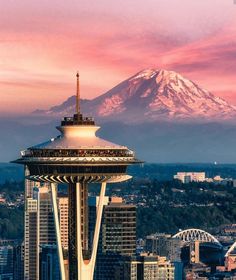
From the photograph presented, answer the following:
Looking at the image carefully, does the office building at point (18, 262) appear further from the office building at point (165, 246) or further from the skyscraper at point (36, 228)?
the office building at point (165, 246)

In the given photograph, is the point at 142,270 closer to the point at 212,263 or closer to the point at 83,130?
the point at 212,263

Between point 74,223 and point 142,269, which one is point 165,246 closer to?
point 142,269

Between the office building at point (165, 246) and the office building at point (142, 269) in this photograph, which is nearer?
the office building at point (142, 269)

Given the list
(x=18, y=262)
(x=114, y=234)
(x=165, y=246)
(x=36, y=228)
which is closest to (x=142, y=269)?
(x=114, y=234)

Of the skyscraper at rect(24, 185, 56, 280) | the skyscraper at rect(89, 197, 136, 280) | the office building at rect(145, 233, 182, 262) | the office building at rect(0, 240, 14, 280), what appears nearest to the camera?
the skyscraper at rect(89, 197, 136, 280)

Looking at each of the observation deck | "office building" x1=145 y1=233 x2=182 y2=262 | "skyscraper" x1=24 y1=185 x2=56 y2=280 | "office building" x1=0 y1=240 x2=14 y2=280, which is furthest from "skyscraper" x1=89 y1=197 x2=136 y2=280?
the observation deck

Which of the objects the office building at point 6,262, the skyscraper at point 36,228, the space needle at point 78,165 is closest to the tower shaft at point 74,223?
the space needle at point 78,165

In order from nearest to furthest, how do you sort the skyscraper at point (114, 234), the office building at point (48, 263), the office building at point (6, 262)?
1. the office building at point (48, 263)
2. the skyscraper at point (114, 234)
3. the office building at point (6, 262)

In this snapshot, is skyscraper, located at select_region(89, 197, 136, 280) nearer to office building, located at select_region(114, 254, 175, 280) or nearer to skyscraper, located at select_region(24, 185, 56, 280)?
office building, located at select_region(114, 254, 175, 280)
